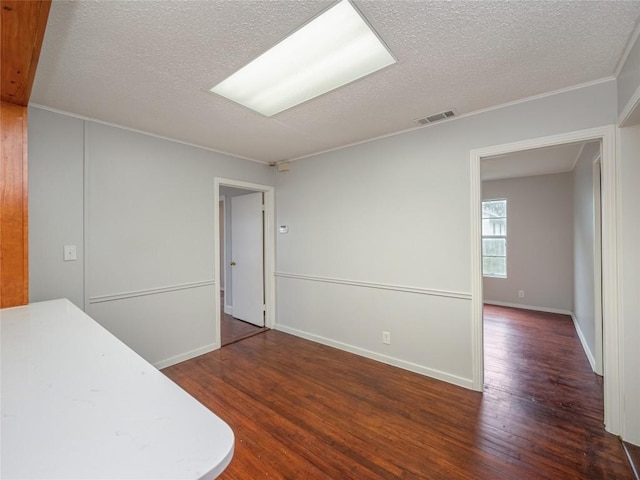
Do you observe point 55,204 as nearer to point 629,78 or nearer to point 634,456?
point 629,78

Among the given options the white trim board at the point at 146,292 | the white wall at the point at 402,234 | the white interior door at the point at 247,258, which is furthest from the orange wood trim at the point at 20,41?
the white interior door at the point at 247,258

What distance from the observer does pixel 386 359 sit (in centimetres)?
299

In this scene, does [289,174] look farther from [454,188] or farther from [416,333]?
[416,333]

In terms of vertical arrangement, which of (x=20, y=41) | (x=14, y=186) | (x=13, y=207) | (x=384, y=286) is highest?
(x=20, y=41)

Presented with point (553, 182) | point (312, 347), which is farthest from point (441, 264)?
point (553, 182)

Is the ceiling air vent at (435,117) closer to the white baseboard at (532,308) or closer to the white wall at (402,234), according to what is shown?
the white wall at (402,234)

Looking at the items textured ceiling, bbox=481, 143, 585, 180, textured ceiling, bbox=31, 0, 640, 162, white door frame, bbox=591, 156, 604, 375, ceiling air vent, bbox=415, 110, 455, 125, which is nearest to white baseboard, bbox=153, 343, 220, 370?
textured ceiling, bbox=31, 0, 640, 162

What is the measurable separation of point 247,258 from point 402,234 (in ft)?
8.19

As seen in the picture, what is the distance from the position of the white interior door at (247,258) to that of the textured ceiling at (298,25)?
180 cm

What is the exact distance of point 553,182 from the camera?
4832mm

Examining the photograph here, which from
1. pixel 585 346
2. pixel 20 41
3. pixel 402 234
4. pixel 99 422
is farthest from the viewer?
pixel 585 346

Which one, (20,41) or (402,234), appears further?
(402,234)

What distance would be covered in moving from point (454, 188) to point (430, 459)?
2.07 m

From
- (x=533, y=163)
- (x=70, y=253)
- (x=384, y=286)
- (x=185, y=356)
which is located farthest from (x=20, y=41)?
(x=533, y=163)
